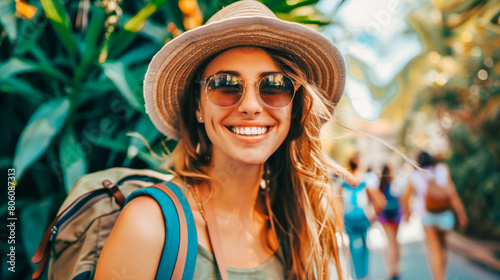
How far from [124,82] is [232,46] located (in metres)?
0.61

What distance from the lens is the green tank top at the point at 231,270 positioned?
1209mm

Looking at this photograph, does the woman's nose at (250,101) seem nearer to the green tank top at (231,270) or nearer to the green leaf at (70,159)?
the green tank top at (231,270)

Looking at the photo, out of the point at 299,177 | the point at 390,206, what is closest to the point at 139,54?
the point at 299,177

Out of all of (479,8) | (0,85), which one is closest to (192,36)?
(0,85)

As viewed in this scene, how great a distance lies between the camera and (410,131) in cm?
1352

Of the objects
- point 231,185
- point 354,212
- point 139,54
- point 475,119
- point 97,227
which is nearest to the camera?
point 97,227

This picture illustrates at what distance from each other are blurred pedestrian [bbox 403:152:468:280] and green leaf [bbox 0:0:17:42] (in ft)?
15.4

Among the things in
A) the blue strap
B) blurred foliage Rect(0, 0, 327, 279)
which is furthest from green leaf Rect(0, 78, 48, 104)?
the blue strap

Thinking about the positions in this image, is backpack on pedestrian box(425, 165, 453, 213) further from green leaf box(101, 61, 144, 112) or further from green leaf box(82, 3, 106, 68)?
green leaf box(82, 3, 106, 68)

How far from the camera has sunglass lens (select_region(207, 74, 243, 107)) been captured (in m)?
1.29

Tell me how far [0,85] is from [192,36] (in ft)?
3.60

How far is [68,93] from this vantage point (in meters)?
1.79

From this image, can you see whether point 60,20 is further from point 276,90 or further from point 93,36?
point 276,90

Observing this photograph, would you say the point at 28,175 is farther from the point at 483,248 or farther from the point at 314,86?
the point at 483,248
